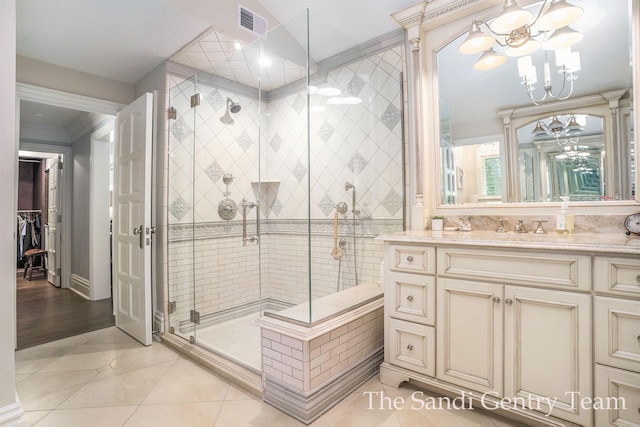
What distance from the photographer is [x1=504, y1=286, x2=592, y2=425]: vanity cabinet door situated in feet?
4.48

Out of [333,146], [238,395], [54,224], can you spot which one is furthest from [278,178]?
[54,224]

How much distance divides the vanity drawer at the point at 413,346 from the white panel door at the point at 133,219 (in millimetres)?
1990

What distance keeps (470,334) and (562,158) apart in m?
1.15

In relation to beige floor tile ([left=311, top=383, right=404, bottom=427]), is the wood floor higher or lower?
lower

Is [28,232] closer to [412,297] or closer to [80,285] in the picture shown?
[80,285]

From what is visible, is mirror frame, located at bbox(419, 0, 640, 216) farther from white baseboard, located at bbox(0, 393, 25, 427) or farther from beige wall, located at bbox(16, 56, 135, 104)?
beige wall, located at bbox(16, 56, 135, 104)

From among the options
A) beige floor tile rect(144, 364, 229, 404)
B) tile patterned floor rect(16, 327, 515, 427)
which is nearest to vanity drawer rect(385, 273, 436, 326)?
tile patterned floor rect(16, 327, 515, 427)

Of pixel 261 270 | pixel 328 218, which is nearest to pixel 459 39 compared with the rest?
pixel 328 218

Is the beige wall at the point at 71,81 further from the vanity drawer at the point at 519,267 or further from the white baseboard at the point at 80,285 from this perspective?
the vanity drawer at the point at 519,267

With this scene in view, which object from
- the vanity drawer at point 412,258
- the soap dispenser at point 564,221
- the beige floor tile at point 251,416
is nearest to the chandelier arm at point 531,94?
the soap dispenser at point 564,221

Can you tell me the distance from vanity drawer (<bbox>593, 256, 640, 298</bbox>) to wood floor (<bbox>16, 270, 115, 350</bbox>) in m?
3.79

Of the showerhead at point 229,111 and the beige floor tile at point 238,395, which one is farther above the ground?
the showerhead at point 229,111

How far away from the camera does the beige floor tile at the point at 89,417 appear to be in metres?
1.65

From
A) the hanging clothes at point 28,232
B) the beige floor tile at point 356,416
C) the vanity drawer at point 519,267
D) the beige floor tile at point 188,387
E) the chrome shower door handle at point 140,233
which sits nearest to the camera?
the vanity drawer at point 519,267
